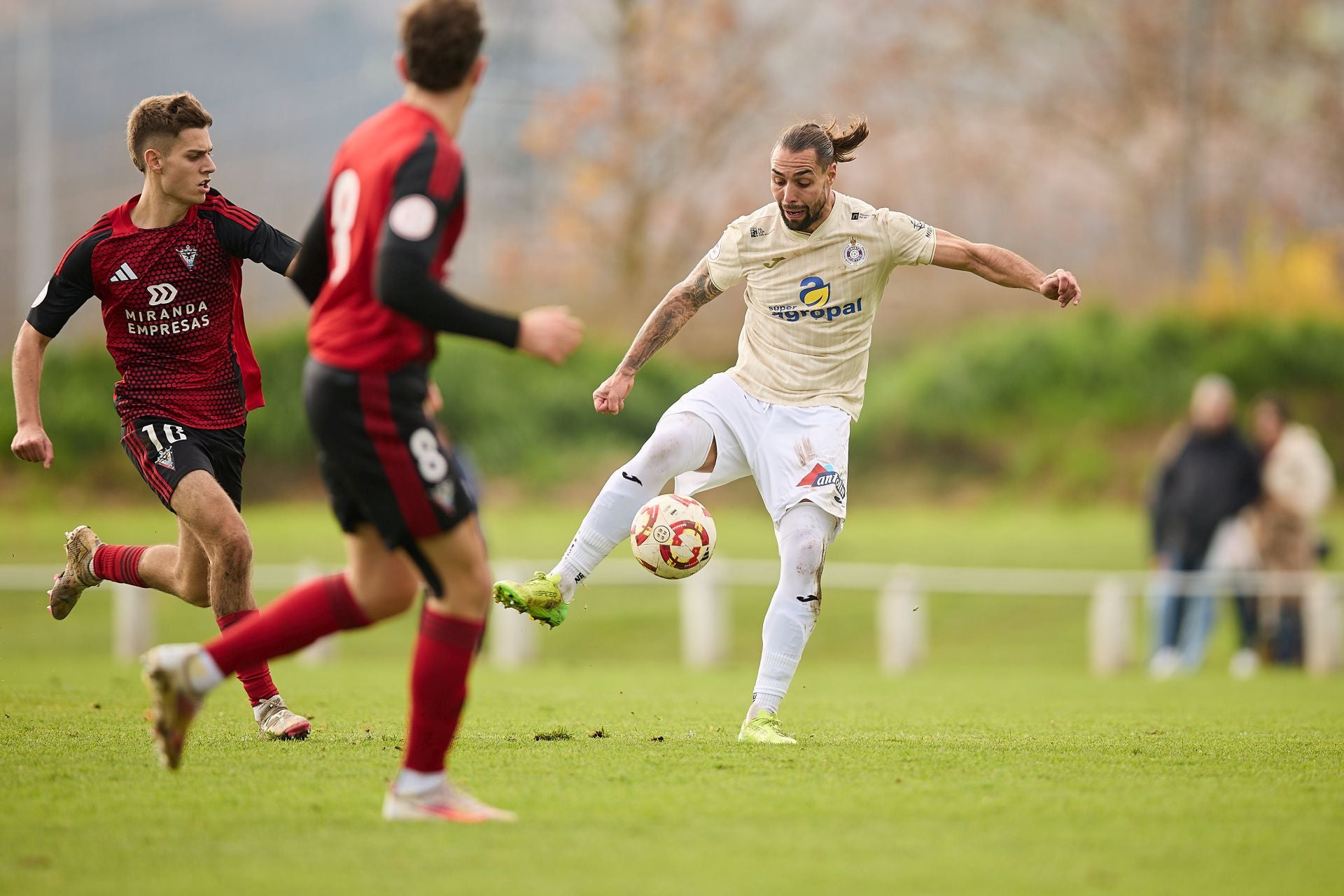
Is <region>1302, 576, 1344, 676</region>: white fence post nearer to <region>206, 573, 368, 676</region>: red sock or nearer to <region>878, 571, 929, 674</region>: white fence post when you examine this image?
<region>878, 571, 929, 674</region>: white fence post

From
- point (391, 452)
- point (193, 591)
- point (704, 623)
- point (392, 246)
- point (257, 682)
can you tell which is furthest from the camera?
point (704, 623)

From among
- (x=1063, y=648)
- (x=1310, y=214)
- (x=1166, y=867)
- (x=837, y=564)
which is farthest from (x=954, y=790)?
(x=1310, y=214)

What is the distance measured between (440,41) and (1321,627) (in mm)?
13515

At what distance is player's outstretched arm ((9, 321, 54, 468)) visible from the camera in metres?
6.29

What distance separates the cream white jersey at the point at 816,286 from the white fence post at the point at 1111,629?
9.59 meters

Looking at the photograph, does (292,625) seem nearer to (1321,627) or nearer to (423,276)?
(423,276)

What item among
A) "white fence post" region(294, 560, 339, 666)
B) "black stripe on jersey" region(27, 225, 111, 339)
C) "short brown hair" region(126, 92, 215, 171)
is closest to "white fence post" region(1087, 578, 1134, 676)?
"white fence post" region(294, 560, 339, 666)

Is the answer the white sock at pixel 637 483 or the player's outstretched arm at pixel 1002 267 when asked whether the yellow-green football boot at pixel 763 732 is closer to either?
the white sock at pixel 637 483

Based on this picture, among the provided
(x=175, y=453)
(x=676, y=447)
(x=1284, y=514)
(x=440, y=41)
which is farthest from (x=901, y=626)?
(x=440, y=41)

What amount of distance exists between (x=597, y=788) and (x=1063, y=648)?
47.5 feet

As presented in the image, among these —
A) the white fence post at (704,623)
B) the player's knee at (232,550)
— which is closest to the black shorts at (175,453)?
the player's knee at (232,550)

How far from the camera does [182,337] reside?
682 centimetres

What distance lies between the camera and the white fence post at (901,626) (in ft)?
53.1

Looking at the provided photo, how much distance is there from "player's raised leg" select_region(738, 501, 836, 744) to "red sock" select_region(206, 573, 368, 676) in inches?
89.6
